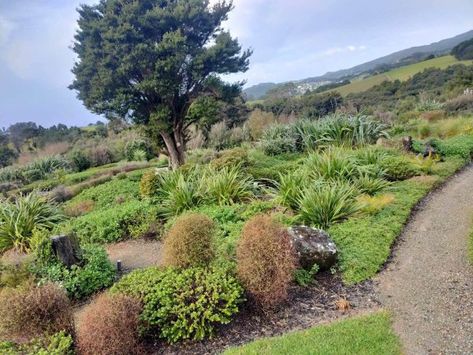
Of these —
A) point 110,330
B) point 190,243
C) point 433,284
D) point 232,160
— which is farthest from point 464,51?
point 110,330

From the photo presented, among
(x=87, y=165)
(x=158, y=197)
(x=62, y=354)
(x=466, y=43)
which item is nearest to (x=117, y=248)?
(x=158, y=197)

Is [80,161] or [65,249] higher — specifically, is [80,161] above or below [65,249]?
above

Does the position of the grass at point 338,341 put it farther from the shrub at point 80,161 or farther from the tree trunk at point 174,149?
the shrub at point 80,161

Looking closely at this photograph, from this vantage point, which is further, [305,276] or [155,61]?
[155,61]

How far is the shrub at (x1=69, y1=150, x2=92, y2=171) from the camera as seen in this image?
68.1ft

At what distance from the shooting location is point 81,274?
5.30m

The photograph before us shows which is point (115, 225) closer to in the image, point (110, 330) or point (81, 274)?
point (81, 274)

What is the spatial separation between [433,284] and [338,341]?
68.6 inches

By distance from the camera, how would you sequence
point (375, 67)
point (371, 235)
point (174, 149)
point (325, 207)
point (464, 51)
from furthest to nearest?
point (375, 67), point (464, 51), point (174, 149), point (325, 207), point (371, 235)

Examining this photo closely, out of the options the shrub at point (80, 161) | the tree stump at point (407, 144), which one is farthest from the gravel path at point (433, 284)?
the shrub at point (80, 161)

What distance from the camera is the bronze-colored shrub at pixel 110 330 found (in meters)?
3.44

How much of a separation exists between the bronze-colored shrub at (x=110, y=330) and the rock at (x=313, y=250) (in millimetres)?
2305

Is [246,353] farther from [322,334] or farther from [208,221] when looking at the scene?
[208,221]

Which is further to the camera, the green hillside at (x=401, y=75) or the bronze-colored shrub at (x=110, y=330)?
the green hillside at (x=401, y=75)
